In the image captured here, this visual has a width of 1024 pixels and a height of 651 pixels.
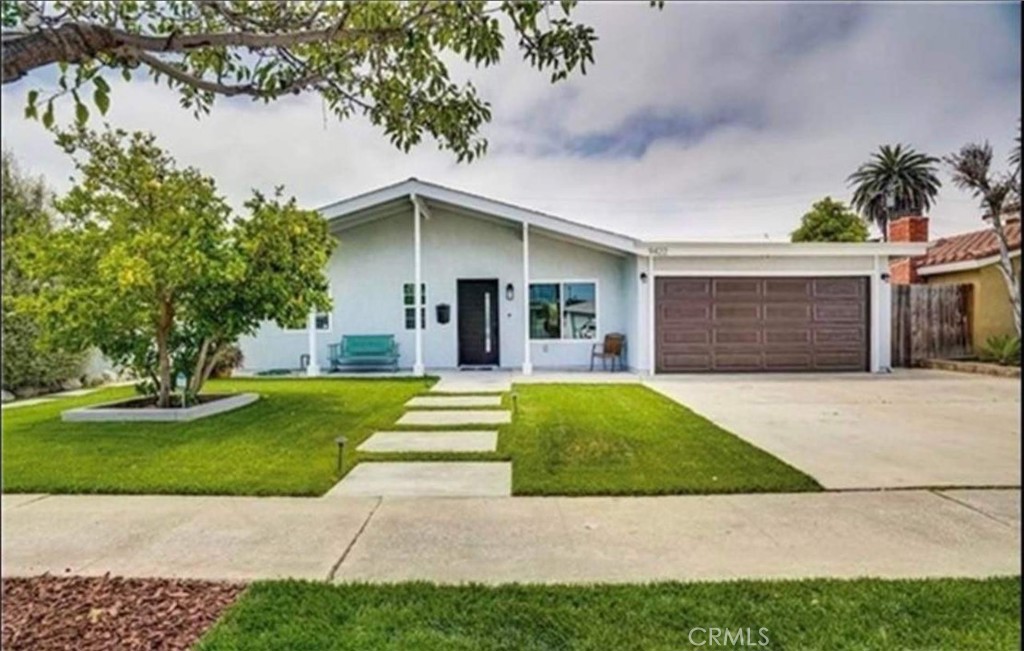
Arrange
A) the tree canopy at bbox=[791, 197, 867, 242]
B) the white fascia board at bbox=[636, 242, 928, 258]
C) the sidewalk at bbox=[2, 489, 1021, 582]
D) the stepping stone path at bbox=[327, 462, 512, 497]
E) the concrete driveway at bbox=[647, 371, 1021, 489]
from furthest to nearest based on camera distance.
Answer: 1. the tree canopy at bbox=[791, 197, 867, 242]
2. the white fascia board at bbox=[636, 242, 928, 258]
3. the concrete driveway at bbox=[647, 371, 1021, 489]
4. the stepping stone path at bbox=[327, 462, 512, 497]
5. the sidewalk at bbox=[2, 489, 1021, 582]

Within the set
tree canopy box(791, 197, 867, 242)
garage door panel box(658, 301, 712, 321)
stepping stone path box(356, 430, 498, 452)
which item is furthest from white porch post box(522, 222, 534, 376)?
tree canopy box(791, 197, 867, 242)

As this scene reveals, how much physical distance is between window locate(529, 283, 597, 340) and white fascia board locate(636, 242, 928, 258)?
2.24 m

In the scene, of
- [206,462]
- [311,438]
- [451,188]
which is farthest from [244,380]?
[206,462]

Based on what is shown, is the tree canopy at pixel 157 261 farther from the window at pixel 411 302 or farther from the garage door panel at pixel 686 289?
the garage door panel at pixel 686 289

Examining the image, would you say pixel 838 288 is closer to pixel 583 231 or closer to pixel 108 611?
pixel 583 231

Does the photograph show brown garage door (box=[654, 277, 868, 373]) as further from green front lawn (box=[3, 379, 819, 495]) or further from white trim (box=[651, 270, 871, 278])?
green front lawn (box=[3, 379, 819, 495])

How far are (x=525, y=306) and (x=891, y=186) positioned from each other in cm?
2504

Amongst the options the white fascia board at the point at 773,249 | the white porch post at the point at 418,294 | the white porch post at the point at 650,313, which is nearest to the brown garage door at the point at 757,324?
the white porch post at the point at 650,313

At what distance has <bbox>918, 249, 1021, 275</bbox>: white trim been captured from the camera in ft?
52.7

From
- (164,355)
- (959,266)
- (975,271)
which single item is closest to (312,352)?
(164,355)

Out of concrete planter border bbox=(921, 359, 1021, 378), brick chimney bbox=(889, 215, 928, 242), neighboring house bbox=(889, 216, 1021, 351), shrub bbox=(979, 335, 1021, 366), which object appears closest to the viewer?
concrete planter border bbox=(921, 359, 1021, 378)

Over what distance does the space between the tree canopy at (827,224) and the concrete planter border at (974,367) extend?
2004 cm

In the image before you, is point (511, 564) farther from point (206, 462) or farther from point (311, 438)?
point (311, 438)

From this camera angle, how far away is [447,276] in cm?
1673
